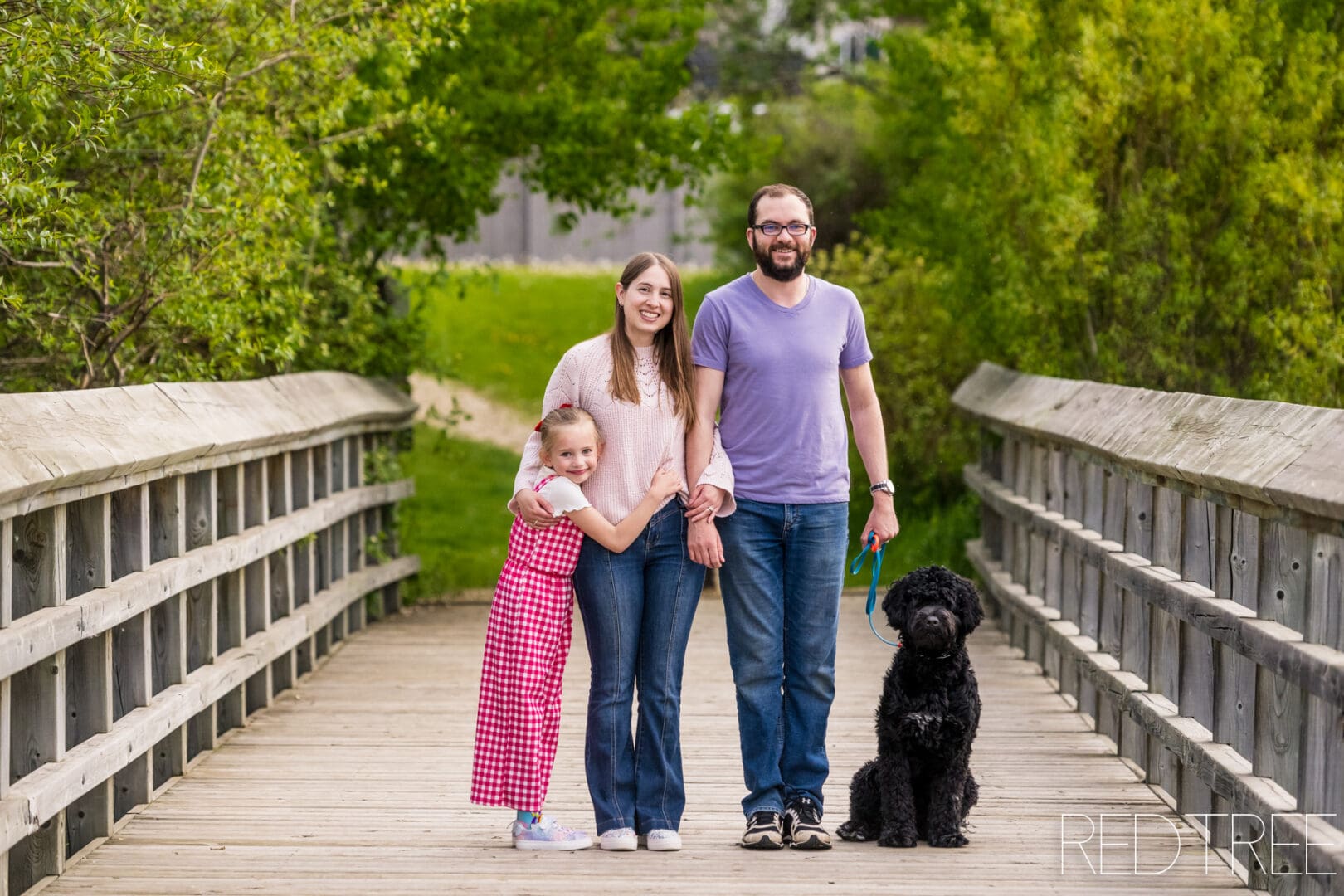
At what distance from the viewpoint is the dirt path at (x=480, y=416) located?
1945 centimetres

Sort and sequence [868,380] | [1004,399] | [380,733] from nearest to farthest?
[868,380] → [380,733] → [1004,399]

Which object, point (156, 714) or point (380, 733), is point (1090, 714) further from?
point (156, 714)

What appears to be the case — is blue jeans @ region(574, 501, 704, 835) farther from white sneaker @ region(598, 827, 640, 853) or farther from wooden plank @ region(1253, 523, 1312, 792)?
wooden plank @ region(1253, 523, 1312, 792)

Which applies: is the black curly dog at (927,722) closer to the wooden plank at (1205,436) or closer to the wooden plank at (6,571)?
the wooden plank at (1205,436)

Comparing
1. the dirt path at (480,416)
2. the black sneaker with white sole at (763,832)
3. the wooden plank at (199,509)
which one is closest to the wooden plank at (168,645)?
the wooden plank at (199,509)

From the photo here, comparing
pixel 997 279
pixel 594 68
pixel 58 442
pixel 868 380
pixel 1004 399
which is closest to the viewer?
pixel 58 442

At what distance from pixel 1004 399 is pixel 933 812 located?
426 cm

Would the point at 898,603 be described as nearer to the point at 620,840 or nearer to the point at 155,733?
the point at 620,840

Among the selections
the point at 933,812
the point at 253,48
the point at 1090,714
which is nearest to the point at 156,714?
the point at 933,812

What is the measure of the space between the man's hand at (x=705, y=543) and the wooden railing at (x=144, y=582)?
1.73 metres

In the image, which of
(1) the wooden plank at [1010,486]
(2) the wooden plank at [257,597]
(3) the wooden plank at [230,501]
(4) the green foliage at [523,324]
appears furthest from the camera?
(4) the green foliage at [523,324]

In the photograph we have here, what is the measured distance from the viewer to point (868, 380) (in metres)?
5.49

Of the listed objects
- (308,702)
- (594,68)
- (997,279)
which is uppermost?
(594,68)

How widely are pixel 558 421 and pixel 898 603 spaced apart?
3.90 feet
